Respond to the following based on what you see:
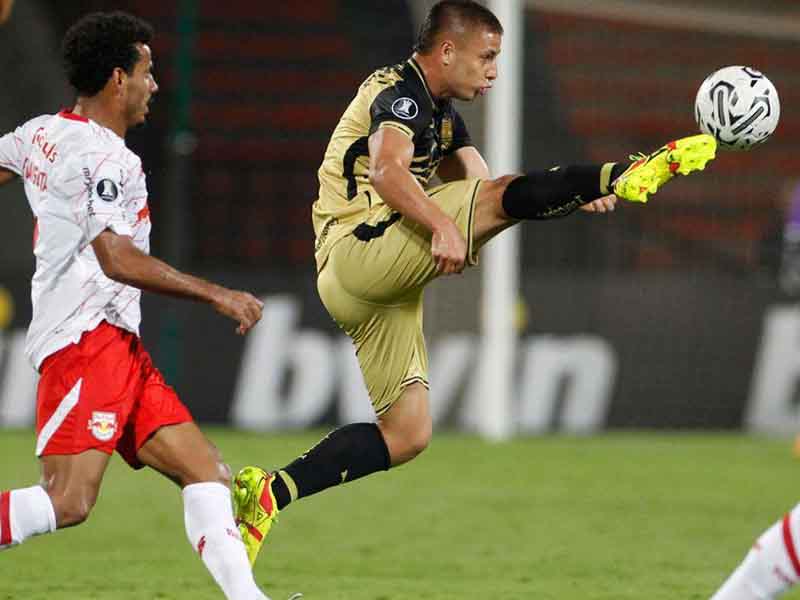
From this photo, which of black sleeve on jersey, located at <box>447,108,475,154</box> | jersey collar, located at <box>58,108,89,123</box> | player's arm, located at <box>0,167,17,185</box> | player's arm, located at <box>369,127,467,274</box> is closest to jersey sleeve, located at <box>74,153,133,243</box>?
jersey collar, located at <box>58,108,89,123</box>

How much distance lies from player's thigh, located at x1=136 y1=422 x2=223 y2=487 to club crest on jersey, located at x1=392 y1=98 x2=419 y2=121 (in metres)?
1.22

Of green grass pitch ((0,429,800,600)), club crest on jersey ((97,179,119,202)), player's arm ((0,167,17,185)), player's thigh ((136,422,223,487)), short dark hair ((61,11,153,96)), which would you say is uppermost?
short dark hair ((61,11,153,96))

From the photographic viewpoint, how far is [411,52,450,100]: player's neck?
543 cm

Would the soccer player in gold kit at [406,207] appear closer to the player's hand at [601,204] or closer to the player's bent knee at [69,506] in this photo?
the player's hand at [601,204]

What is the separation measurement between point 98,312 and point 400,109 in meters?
1.21

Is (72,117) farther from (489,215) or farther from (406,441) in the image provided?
(406,441)

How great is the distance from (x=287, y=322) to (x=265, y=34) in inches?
101

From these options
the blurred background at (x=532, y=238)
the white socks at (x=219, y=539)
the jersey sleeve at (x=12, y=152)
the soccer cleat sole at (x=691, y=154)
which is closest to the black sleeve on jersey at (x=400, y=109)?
the soccer cleat sole at (x=691, y=154)

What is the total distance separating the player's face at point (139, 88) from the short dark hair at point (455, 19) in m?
1.08

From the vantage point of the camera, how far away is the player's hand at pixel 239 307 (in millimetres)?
4281

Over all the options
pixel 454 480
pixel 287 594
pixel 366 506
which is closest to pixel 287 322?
pixel 454 480

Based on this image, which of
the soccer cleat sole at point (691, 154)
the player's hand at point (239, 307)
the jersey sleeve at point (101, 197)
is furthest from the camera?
the soccer cleat sole at point (691, 154)

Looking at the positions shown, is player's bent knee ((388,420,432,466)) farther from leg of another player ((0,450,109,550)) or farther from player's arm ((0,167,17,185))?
player's arm ((0,167,17,185))

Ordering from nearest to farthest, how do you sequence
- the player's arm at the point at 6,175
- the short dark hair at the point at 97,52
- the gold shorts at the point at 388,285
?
the short dark hair at the point at 97,52, the player's arm at the point at 6,175, the gold shorts at the point at 388,285
